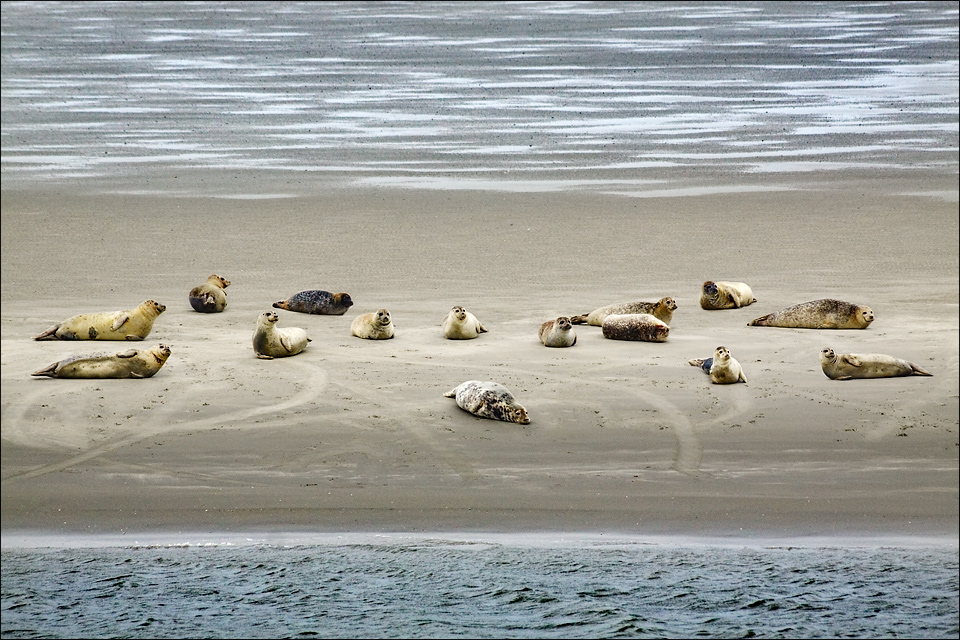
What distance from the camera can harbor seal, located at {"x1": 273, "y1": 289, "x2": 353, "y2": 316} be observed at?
893 centimetres

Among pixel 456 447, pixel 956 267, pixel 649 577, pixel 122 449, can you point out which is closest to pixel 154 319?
pixel 122 449

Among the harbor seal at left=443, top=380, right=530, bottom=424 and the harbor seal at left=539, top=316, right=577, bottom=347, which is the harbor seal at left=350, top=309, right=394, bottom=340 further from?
the harbor seal at left=443, top=380, right=530, bottom=424

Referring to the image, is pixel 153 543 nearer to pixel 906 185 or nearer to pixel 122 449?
pixel 122 449

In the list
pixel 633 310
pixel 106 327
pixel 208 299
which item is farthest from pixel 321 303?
pixel 633 310

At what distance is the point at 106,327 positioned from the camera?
320 inches

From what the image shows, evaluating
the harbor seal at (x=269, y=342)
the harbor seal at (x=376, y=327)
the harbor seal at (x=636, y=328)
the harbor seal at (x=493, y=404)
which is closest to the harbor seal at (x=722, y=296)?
the harbor seal at (x=636, y=328)

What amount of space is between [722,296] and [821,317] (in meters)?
0.83

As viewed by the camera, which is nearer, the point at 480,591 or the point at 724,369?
the point at 480,591

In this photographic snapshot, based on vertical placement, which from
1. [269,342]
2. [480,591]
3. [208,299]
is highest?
[208,299]

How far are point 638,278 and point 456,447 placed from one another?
4.14m

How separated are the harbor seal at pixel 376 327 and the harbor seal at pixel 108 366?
139 centimetres

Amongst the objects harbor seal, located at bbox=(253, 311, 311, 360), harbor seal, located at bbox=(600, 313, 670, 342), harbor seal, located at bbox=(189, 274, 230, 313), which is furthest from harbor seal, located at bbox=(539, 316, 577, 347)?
harbor seal, located at bbox=(189, 274, 230, 313)

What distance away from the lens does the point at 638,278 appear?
10.1m

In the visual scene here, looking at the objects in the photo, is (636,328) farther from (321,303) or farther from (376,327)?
(321,303)
